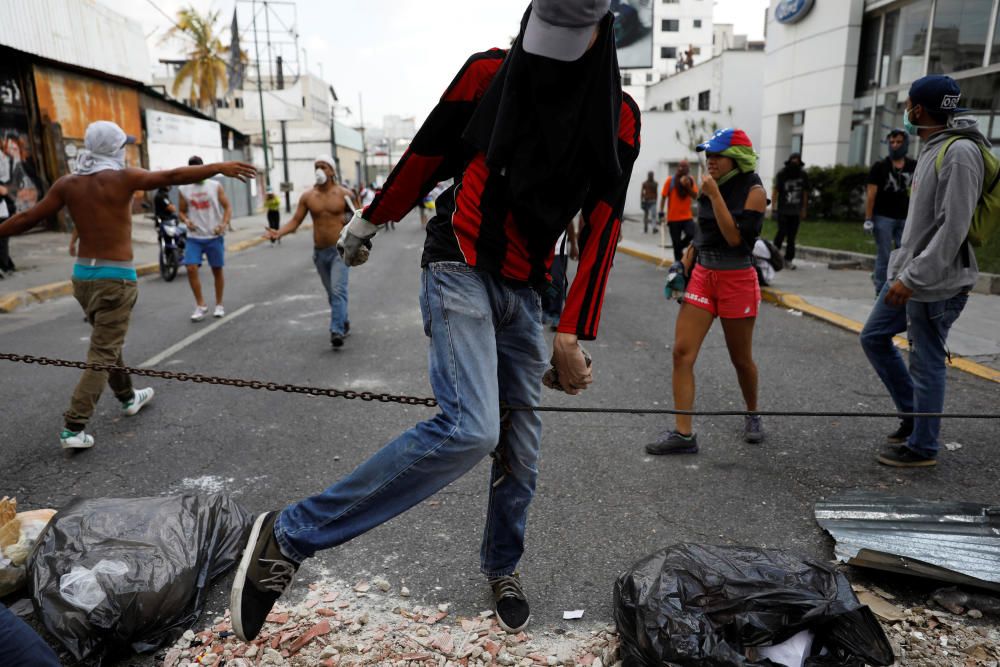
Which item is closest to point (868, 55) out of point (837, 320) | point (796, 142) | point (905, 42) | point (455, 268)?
point (905, 42)

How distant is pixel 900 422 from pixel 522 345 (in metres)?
3.18

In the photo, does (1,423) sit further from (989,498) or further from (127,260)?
(989,498)

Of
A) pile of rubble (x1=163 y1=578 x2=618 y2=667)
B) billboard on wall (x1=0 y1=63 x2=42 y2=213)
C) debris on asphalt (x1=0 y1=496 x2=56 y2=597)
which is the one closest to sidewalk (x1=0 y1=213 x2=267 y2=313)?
billboard on wall (x1=0 y1=63 x2=42 y2=213)

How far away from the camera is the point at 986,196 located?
11.5 ft

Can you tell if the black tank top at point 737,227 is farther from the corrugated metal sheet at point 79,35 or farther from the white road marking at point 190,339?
the corrugated metal sheet at point 79,35

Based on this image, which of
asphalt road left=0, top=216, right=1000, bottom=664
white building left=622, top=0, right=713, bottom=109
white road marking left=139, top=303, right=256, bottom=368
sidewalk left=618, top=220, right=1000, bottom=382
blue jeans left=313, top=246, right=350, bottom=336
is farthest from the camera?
white building left=622, top=0, right=713, bottom=109

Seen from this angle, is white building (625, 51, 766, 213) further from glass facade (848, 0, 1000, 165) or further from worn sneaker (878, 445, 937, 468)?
worn sneaker (878, 445, 937, 468)

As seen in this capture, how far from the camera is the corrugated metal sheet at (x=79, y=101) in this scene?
727 inches

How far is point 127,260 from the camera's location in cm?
468

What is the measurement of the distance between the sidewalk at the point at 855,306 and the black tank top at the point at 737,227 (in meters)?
2.90

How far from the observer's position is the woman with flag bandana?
4047 millimetres

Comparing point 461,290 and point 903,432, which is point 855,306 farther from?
point 461,290

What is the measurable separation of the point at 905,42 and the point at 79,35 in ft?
69.9

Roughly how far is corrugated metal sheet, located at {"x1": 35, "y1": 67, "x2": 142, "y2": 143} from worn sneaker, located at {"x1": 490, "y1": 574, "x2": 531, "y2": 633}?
20.6 metres
